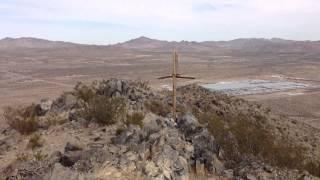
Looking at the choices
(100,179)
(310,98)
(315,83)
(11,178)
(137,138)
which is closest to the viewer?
(100,179)

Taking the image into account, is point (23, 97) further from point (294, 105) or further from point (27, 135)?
point (27, 135)

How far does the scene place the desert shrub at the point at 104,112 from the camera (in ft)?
41.4

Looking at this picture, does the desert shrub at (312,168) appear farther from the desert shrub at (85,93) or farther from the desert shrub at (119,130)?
the desert shrub at (85,93)

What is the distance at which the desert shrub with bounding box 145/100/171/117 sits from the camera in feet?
51.6

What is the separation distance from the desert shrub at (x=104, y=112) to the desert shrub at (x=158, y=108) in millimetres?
2293

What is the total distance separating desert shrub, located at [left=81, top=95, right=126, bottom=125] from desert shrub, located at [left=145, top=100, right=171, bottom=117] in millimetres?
2293

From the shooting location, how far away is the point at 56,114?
14.6 m

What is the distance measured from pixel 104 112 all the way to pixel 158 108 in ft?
12.9

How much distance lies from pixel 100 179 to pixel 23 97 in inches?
1545

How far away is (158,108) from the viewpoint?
53.4 ft

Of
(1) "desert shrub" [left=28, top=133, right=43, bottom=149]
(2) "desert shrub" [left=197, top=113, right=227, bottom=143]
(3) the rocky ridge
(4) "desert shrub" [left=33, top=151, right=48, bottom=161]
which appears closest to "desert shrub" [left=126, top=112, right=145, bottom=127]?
(3) the rocky ridge

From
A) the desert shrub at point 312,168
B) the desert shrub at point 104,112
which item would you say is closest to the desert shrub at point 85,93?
the desert shrub at point 104,112

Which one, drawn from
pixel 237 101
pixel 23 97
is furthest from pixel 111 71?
pixel 237 101

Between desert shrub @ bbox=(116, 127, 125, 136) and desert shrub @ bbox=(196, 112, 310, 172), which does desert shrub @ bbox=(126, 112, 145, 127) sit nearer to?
desert shrub @ bbox=(116, 127, 125, 136)
